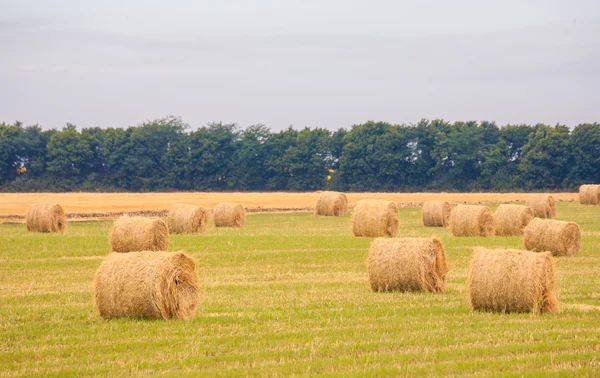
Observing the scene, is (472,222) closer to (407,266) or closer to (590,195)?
(407,266)

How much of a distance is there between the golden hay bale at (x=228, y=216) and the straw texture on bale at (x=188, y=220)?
4.55m

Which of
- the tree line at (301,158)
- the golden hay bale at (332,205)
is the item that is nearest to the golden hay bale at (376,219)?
the golden hay bale at (332,205)

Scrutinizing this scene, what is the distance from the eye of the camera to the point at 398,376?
10109mm

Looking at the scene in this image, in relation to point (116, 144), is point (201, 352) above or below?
below

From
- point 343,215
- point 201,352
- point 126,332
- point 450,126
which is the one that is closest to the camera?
point 201,352

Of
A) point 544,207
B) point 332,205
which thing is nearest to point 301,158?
point 332,205

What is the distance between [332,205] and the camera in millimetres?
47094

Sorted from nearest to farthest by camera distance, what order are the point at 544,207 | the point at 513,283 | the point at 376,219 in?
1. the point at 513,283
2. the point at 376,219
3. the point at 544,207

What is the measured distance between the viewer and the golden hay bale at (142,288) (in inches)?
536

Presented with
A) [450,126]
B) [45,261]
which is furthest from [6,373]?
[450,126]

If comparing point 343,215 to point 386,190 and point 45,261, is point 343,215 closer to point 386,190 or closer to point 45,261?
point 45,261

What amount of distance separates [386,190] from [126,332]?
3304 inches

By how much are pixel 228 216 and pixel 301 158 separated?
199 ft

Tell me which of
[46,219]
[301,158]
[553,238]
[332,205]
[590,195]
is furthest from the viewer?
[301,158]
